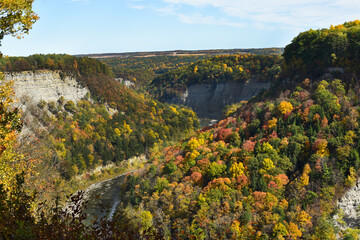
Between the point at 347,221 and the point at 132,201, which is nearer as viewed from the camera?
the point at 347,221

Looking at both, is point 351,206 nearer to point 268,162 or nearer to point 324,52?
point 268,162

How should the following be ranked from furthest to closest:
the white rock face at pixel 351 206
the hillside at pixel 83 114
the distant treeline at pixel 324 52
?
the hillside at pixel 83 114, the distant treeline at pixel 324 52, the white rock face at pixel 351 206

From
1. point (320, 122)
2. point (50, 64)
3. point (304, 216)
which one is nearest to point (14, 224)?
point (304, 216)

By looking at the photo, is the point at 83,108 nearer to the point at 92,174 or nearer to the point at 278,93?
the point at 92,174

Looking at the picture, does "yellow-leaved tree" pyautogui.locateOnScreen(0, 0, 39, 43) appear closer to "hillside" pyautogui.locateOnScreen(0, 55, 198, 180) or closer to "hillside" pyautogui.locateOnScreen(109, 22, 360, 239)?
"hillside" pyautogui.locateOnScreen(109, 22, 360, 239)

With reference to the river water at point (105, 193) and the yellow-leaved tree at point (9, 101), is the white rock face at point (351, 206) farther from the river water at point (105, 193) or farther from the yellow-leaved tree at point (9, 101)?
the river water at point (105, 193)

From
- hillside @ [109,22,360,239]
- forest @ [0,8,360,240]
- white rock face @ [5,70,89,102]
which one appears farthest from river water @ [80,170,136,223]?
white rock face @ [5,70,89,102]

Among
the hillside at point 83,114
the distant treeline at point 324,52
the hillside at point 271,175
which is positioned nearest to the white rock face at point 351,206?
the hillside at point 271,175
